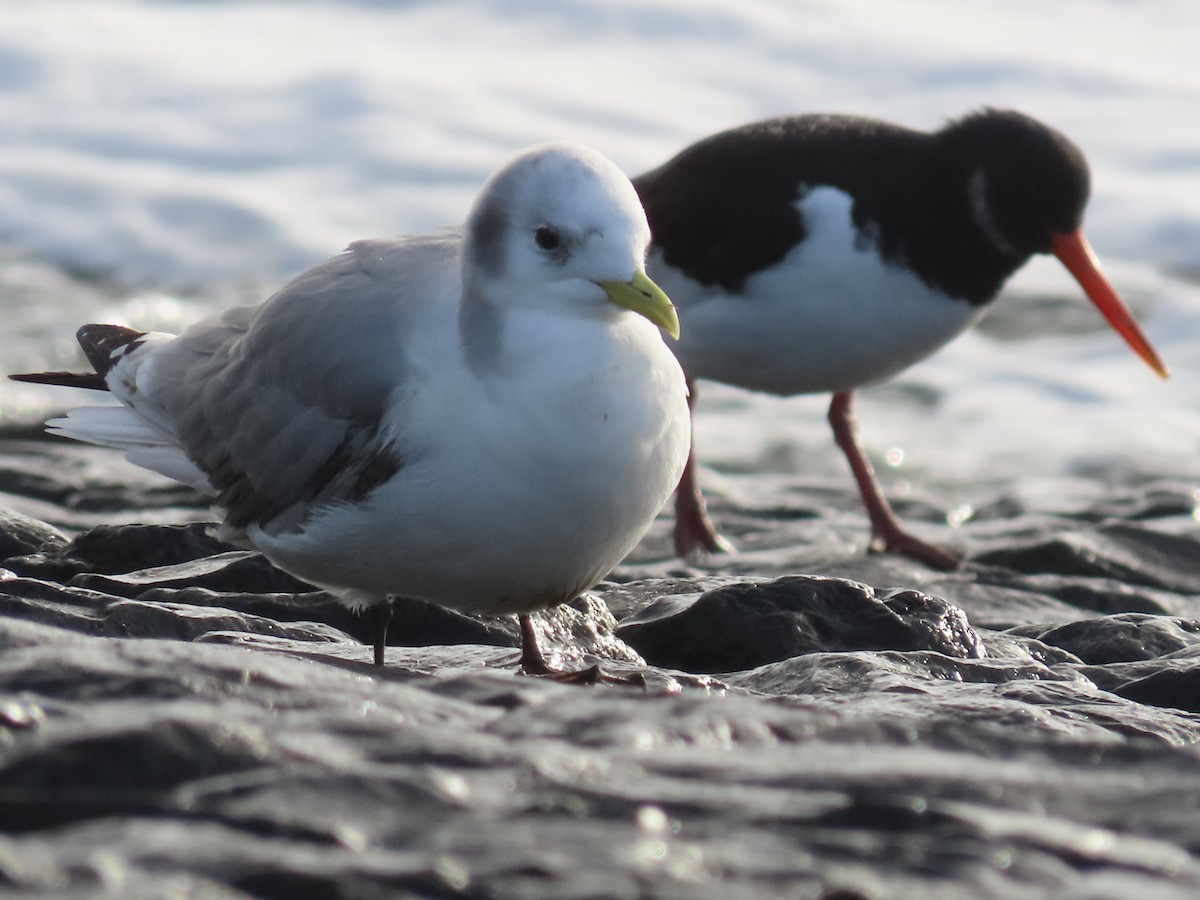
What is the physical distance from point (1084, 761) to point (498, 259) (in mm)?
1737

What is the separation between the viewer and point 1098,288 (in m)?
7.39

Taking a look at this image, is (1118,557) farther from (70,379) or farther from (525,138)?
(525,138)

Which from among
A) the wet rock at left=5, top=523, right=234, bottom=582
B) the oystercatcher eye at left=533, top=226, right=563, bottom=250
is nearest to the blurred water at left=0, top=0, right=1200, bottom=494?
the wet rock at left=5, top=523, right=234, bottom=582

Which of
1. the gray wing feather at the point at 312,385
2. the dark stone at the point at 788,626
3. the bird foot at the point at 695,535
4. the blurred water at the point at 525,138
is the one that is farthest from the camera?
the blurred water at the point at 525,138

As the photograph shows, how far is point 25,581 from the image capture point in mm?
4176

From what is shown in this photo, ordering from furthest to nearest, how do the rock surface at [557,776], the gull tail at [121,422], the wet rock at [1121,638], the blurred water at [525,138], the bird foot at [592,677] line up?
the blurred water at [525,138] → the gull tail at [121,422] → the wet rock at [1121,638] → the bird foot at [592,677] → the rock surface at [557,776]

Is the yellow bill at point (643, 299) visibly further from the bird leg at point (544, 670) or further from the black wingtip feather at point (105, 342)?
the black wingtip feather at point (105, 342)

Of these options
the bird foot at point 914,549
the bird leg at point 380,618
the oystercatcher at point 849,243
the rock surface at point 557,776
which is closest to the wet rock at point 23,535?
the rock surface at point 557,776

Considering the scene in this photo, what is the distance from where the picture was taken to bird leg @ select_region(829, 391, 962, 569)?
7.22m

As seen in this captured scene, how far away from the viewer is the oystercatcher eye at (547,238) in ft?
12.1

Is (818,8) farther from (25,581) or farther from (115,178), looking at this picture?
(25,581)

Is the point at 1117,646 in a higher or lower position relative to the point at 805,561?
higher

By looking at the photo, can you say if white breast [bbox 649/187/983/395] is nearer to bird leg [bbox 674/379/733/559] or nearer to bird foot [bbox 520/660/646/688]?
bird leg [bbox 674/379/733/559]

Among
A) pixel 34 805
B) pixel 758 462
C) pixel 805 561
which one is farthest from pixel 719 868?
pixel 758 462
